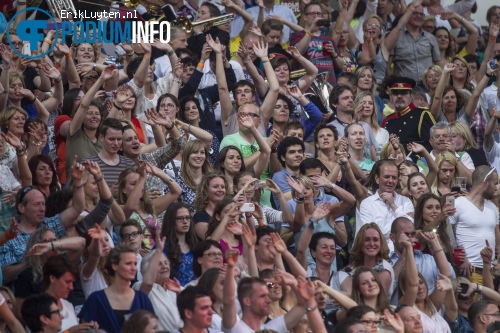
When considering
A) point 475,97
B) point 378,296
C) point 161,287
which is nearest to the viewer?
point 161,287

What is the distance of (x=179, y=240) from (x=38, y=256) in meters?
1.41

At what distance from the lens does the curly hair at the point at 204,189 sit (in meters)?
10.9

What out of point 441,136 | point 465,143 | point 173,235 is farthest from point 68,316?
point 465,143

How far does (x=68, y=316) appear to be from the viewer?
8812 mm

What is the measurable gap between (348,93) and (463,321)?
3266 millimetres

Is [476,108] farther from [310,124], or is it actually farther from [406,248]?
[406,248]

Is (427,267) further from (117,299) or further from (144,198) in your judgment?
(117,299)

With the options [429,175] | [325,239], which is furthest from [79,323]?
[429,175]

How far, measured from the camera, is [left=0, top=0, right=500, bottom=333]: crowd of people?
917 centimetres

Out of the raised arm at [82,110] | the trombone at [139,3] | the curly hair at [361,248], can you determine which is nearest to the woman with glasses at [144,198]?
the raised arm at [82,110]

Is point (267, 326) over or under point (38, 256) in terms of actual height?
under

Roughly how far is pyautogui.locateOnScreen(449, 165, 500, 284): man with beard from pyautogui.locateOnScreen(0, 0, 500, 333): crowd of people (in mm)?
16

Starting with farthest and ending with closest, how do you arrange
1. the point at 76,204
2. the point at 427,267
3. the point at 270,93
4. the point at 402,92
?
the point at 402,92 → the point at 270,93 → the point at 427,267 → the point at 76,204

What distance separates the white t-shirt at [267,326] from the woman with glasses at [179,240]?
97 cm
